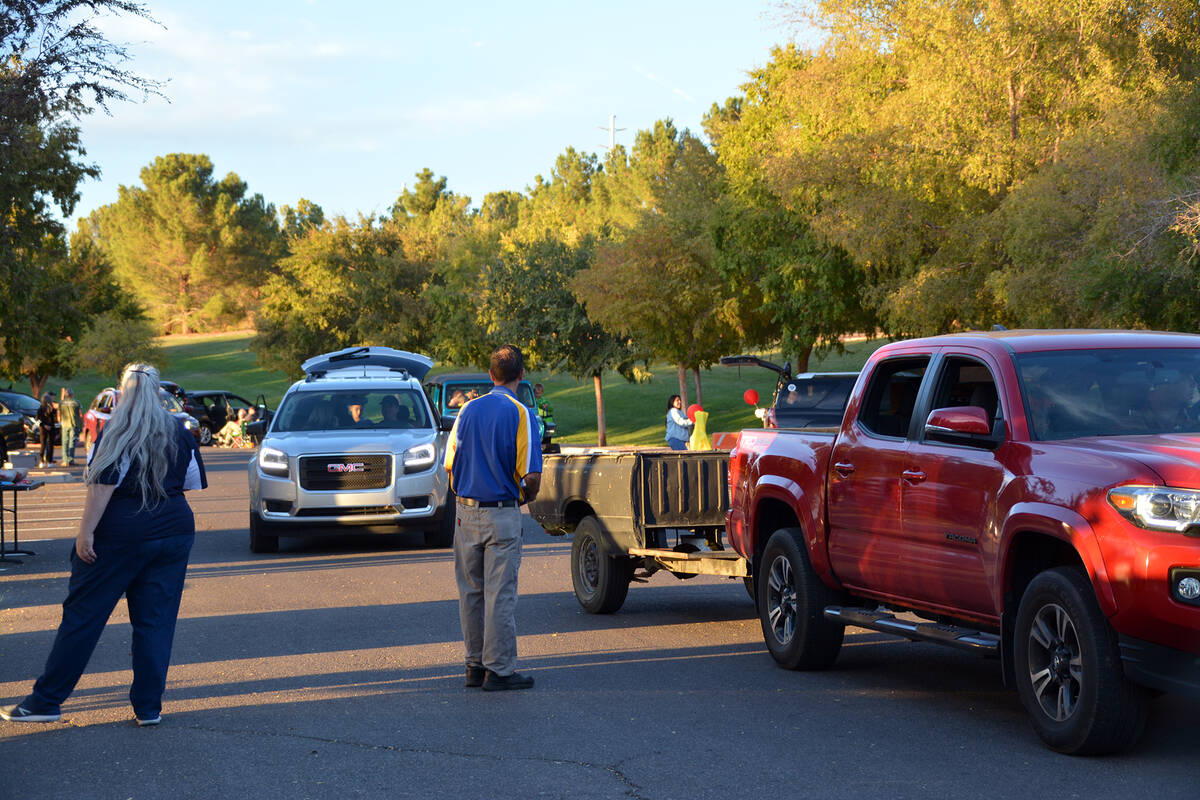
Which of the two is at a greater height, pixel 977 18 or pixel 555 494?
pixel 977 18

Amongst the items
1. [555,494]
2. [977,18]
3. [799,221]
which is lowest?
[555,494]

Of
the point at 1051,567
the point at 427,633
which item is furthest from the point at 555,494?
the point at 1051,567

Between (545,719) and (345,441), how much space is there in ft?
30.2

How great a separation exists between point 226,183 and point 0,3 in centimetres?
9940

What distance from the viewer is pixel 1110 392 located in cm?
714

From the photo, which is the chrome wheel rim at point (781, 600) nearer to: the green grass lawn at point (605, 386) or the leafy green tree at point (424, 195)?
the green grass lawn at point (605, 386)

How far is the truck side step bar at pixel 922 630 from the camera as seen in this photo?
7020 mm

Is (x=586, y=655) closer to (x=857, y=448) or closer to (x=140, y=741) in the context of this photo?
(x=857, y=448)

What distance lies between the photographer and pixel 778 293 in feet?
132

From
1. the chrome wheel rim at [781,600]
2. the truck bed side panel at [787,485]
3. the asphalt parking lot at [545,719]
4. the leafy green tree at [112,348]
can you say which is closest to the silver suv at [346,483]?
the asphalt parking lot at [545,719]

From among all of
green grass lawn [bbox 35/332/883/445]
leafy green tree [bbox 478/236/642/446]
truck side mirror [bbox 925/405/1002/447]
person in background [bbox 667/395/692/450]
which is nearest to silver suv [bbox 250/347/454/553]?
person in background [bbox 667/395/692/450]

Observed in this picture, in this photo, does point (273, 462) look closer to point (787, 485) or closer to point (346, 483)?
point (346, 483)

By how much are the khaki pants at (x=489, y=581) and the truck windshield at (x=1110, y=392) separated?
3036 millimetres

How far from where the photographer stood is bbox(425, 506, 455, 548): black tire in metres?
16.3
